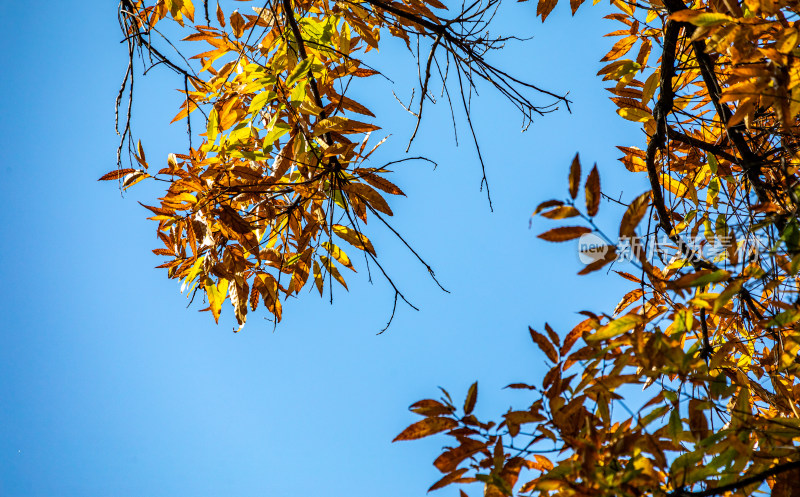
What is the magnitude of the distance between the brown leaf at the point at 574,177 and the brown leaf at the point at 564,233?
0.18 ft

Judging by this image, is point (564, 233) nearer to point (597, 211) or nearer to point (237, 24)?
point (597, 211)

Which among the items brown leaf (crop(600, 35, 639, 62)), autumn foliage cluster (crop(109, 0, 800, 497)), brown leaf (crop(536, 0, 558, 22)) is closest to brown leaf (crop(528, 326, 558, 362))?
autumn foliage cluster (crop(109, 0, 800, 497))

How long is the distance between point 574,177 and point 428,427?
55 cm

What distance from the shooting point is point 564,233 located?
856 mm

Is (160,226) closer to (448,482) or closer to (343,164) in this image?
(343,164)

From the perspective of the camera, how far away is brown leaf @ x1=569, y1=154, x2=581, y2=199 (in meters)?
0.84

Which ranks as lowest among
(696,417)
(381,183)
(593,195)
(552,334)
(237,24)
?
(696,417)

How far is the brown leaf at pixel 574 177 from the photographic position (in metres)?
0.84

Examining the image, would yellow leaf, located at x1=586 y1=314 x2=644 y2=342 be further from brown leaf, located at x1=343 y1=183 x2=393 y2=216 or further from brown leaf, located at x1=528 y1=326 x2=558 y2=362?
brown leaf, located at x1=343 y1=183 x2=393 y2=216

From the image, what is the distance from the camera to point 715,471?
0.93 m

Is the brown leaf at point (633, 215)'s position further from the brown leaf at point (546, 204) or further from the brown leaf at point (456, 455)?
the brown leaf at point (456, 455)

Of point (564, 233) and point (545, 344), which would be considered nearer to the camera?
point (564, 233)

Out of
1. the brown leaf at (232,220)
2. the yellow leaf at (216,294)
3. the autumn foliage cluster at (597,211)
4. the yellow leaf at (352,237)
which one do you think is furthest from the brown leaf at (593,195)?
the yellow leaf at (216,294)

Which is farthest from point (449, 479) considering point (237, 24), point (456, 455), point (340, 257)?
point (237, 24)
